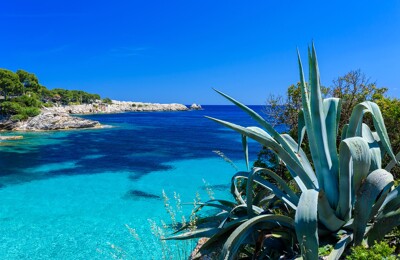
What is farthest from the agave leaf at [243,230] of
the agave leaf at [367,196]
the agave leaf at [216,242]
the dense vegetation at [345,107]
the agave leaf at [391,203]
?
the dense vegetation at [345,107]

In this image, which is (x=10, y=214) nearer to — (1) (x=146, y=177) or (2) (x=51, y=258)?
(2) (x=51, y=258)

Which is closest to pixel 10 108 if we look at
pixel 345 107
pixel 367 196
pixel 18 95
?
pixel 18 95

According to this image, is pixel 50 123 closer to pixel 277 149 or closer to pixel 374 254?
pixel 277 149

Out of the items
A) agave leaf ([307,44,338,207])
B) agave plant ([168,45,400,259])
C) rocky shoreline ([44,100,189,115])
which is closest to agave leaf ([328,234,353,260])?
agave plant ([168,45,400,259])

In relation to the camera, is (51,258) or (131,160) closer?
(51,258)

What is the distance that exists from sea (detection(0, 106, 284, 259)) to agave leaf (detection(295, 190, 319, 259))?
158cm

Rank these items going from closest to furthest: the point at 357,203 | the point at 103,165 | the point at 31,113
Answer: the point at 357,203, the point at 103,165, the point at 31,113

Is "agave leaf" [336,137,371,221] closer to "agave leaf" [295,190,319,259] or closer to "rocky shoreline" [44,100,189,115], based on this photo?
"agave leaf" [295,190,319,259]

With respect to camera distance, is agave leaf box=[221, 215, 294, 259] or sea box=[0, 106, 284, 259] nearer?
agave leaf box=[221, 215, 294, 259]

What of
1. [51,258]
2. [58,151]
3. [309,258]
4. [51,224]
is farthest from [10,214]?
[58,151]

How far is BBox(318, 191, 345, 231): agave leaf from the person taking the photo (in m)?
2.32

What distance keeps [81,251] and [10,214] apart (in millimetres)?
4180

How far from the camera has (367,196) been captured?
2223 millimetres

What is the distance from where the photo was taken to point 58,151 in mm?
22938
